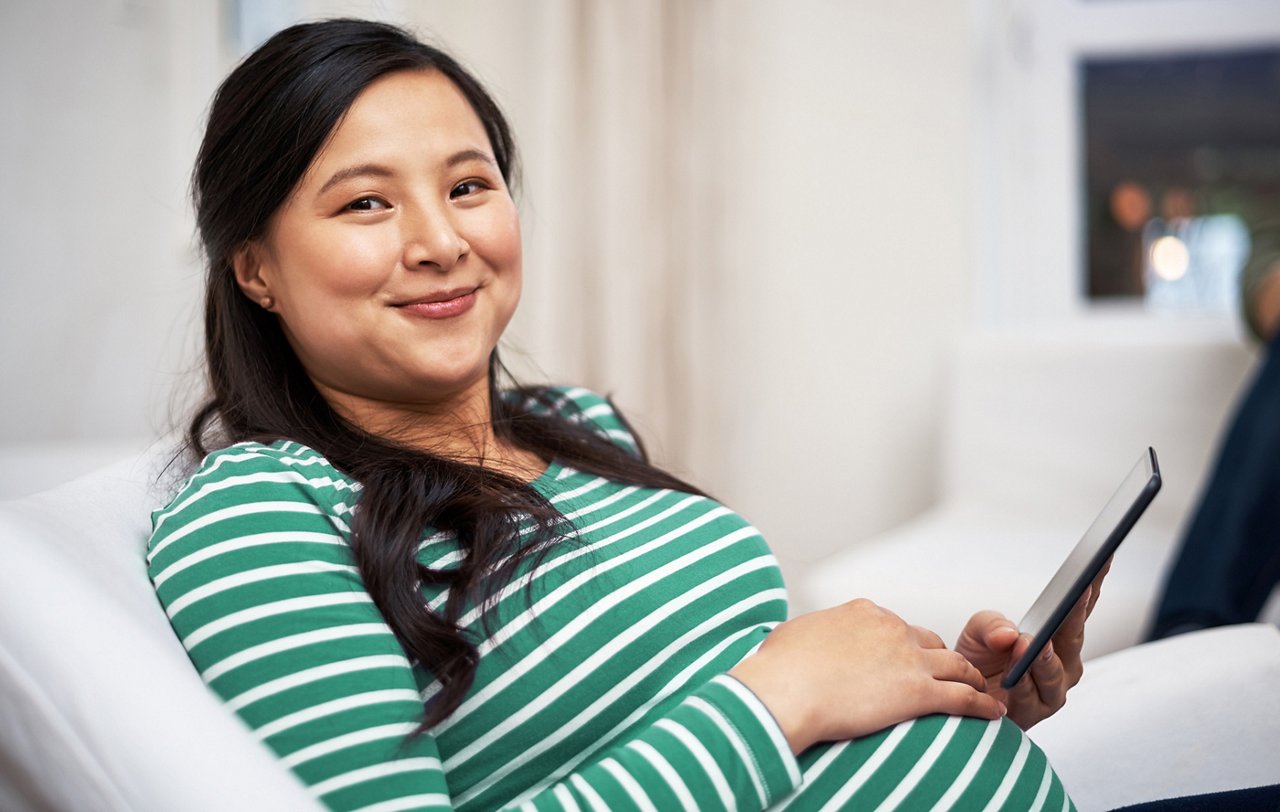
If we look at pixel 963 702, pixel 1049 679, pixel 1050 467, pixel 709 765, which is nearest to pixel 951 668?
pixel 963 702

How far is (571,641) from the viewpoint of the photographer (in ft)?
2.63

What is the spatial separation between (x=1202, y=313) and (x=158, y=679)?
2.74m

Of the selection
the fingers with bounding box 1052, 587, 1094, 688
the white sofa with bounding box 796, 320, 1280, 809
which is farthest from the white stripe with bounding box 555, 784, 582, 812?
the white sofa with bounding box 796, 320, 1280, 809

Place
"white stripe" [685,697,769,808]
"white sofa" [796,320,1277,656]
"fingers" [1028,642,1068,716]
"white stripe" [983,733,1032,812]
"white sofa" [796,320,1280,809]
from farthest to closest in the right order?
"white sofa" [796,320,1277,656], "white sofa" [796,320,1280,809], "fingers" [1028,642,1068,716], "white stripe" [983,733,1032,812], "white stripe" [685,697,769,808]

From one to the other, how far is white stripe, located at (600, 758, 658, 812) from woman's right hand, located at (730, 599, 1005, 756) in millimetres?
102

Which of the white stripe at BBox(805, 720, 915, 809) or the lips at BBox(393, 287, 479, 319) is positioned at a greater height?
the lips at BBox(393, 287, 479, 319)

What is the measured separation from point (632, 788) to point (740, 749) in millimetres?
73

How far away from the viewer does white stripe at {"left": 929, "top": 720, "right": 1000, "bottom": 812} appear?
2.63 feet

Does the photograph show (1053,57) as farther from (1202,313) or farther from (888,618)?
(888,618)

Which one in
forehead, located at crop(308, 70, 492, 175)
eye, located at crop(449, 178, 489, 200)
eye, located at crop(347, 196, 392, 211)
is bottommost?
eye, located at crop(347, 196, 392, 211)

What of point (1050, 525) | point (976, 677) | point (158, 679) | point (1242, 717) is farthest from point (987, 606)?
point (158, 679)

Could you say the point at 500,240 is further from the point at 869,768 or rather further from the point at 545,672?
the point at 869,768

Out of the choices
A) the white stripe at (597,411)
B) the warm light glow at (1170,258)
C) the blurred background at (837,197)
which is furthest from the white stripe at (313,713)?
the warm light glow at (1170,258)

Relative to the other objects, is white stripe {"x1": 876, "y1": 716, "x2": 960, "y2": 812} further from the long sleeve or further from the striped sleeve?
the striped sleeve
